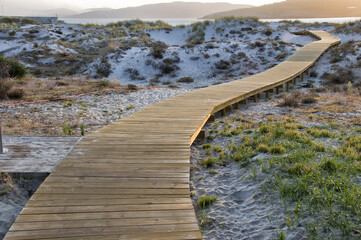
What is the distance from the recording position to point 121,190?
3.75 meters

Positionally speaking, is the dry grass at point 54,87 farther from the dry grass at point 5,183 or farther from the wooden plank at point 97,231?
the wooden plank at point 97,231

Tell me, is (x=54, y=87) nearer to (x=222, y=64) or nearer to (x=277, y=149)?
(x=222, y=64)

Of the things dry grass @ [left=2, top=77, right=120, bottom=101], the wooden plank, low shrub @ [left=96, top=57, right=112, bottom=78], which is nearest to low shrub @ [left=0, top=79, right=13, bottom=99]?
dry grass @ [left=2, top=77, right=120, bottom=101]

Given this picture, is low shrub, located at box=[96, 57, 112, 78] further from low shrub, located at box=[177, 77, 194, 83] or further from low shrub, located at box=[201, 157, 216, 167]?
low shrub, located at box=[201, 157, 216, 167]

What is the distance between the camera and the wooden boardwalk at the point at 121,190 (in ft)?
9.82

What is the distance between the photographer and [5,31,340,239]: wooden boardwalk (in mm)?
2994

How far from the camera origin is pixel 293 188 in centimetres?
418

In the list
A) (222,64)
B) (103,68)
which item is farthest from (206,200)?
(103,68)

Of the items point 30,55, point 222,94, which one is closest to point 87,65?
point 30,55

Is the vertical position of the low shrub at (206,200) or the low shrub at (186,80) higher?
the low shrub at (186,80)

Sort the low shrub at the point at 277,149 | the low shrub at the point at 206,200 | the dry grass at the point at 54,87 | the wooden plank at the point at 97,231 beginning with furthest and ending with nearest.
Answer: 1. the dry grass at the point at 54,87
2. the low shrub at the point at 277,149
3. the low shrub at the point at 206,200
4. the wooden plank at the point at 97,231

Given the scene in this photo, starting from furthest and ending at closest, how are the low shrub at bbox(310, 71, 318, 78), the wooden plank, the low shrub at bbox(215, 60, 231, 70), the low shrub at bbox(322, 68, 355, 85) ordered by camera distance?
1. the low shrub at bbox(215, 60, 231, 70)
2. the low shrub at bbox(310, 71, 318, 78)
3. the low shrub at bbox(322, 68, 355, 85)
4. the wooden plank

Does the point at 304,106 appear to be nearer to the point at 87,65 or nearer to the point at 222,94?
the point at 222,94

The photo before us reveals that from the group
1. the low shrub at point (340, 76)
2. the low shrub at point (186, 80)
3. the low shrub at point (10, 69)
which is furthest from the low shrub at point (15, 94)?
the low shrub at point (340, 76)
